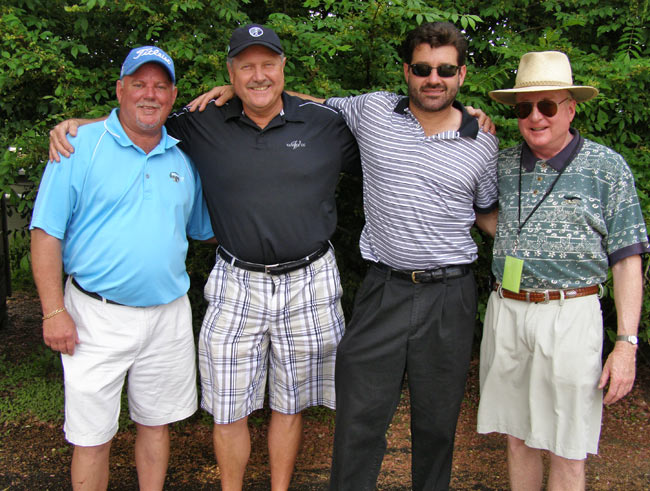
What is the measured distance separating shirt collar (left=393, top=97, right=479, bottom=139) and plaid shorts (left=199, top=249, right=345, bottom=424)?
0.85 metres

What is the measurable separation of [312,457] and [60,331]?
190cm

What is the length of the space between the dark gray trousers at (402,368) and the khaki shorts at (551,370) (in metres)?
0.22

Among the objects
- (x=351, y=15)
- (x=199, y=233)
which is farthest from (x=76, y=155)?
(x=351, y=15)

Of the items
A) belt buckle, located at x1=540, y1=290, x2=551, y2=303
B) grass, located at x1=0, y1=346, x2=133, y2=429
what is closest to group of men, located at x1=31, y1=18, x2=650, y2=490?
belt buckle, located at x1=540, y1=290, x2=551, y2=303

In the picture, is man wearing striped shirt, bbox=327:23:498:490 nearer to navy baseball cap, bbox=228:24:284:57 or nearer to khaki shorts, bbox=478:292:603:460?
khaki shorts, bbox=478:292:603:460

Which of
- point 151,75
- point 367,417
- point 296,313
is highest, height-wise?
point 151,75

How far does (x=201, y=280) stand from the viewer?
391 centimetres

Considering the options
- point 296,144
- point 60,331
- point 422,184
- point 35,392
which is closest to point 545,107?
point 422,184

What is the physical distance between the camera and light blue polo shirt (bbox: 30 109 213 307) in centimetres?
265

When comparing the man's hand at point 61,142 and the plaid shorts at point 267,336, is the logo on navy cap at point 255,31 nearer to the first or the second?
the man's hand at point 61,142

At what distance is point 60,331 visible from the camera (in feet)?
8.80

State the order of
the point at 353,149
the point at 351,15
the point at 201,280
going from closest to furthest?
1. the point at 353,149
2. the point at 351,15
3. the point at 201,280

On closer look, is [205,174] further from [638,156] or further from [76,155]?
[638,156]

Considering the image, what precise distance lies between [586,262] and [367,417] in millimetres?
1297
